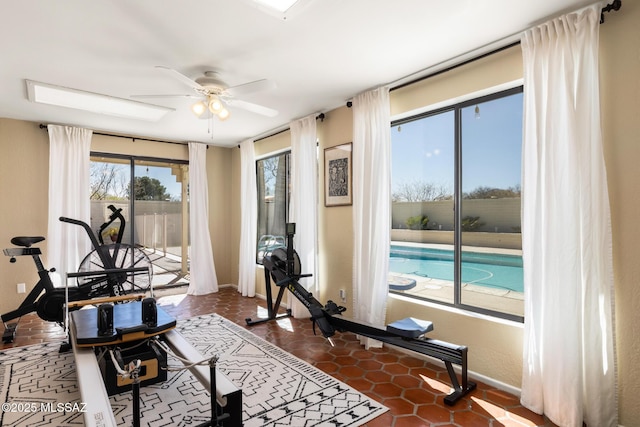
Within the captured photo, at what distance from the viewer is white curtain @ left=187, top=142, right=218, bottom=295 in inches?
233

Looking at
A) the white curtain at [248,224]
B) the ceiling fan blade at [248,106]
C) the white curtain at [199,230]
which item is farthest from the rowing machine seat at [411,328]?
the white curtain at [199,230]

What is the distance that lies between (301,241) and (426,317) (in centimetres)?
192

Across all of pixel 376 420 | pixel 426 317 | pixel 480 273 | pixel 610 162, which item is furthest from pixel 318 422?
pixel 610 162

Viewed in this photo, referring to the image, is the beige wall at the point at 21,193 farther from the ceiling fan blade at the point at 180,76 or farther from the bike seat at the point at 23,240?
the ceiling fan blade at the point at 180,76

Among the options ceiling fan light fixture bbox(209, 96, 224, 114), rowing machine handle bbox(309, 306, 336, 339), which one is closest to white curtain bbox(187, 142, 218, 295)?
rowing machine handle bbox(309, 306, 336, 339)

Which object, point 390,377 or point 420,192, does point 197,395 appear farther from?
point 420,192

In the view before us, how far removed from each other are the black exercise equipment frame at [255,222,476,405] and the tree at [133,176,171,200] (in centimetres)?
304

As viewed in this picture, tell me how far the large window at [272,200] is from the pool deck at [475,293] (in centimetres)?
258

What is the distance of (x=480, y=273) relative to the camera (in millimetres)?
3172

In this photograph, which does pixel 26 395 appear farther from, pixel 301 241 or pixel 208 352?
pixel 301 241

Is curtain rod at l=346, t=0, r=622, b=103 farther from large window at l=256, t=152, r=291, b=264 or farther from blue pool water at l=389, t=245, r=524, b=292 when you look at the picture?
large window at l=256, t=152, r=291, b=264

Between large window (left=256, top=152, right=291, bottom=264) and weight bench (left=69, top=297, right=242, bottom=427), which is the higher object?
large window (left=256, top=152, right=291, bottom=264)

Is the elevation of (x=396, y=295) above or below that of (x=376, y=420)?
above

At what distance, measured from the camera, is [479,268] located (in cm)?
316
